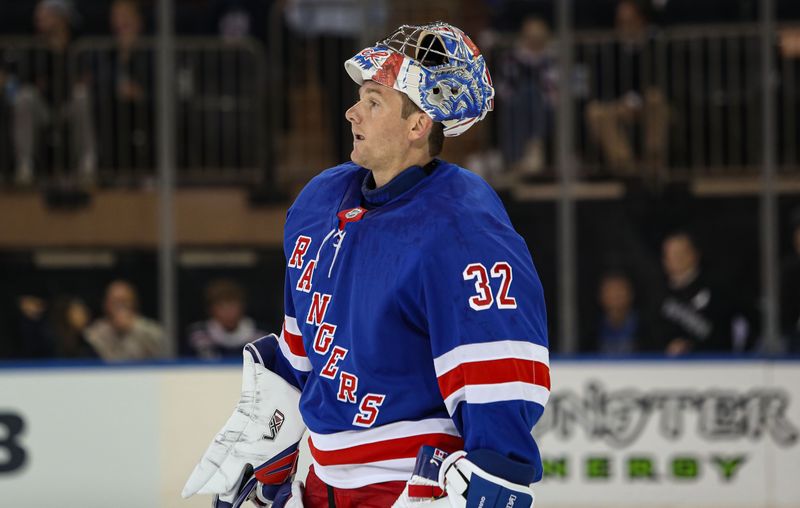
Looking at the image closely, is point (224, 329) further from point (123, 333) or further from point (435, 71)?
point (435, 71)

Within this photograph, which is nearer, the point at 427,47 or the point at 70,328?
the point at 427,47

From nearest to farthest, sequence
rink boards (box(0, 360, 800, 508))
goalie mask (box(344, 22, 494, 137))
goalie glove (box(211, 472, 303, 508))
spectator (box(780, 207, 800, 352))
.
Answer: goalie mask (box(344, 22, 494, 137))
goalie glove (box(211, 472, 303, 508))
rink boards (box(0, 360, 800, 508))
spectator (box(780, 207, 800, 352))

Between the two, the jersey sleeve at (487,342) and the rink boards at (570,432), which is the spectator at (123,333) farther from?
Answer: the jersey sleeve at (487,342)

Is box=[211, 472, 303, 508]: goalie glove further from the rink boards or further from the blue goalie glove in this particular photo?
the rink boards

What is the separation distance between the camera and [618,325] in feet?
22.0

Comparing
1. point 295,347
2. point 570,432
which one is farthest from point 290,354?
point 570,432

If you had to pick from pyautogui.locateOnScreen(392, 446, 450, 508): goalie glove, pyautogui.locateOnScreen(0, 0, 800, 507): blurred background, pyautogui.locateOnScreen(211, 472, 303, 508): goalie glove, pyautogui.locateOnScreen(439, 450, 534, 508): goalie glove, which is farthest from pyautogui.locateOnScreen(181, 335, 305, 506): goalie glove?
pyautogui.locateOnScreen(0, 0, 800, 507): blurred background

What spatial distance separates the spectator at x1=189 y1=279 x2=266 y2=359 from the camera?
6723mm

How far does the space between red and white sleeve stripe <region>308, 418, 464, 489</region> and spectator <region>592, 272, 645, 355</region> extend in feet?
14.7

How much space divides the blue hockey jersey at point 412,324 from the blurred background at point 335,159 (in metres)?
4.17

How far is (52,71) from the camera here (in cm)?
742

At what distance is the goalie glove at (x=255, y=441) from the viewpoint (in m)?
2.51

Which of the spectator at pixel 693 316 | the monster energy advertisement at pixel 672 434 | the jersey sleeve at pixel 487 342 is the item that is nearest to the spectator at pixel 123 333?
the monster energy advertisement at pixel 672 434

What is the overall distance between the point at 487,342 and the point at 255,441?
2.09 ft
